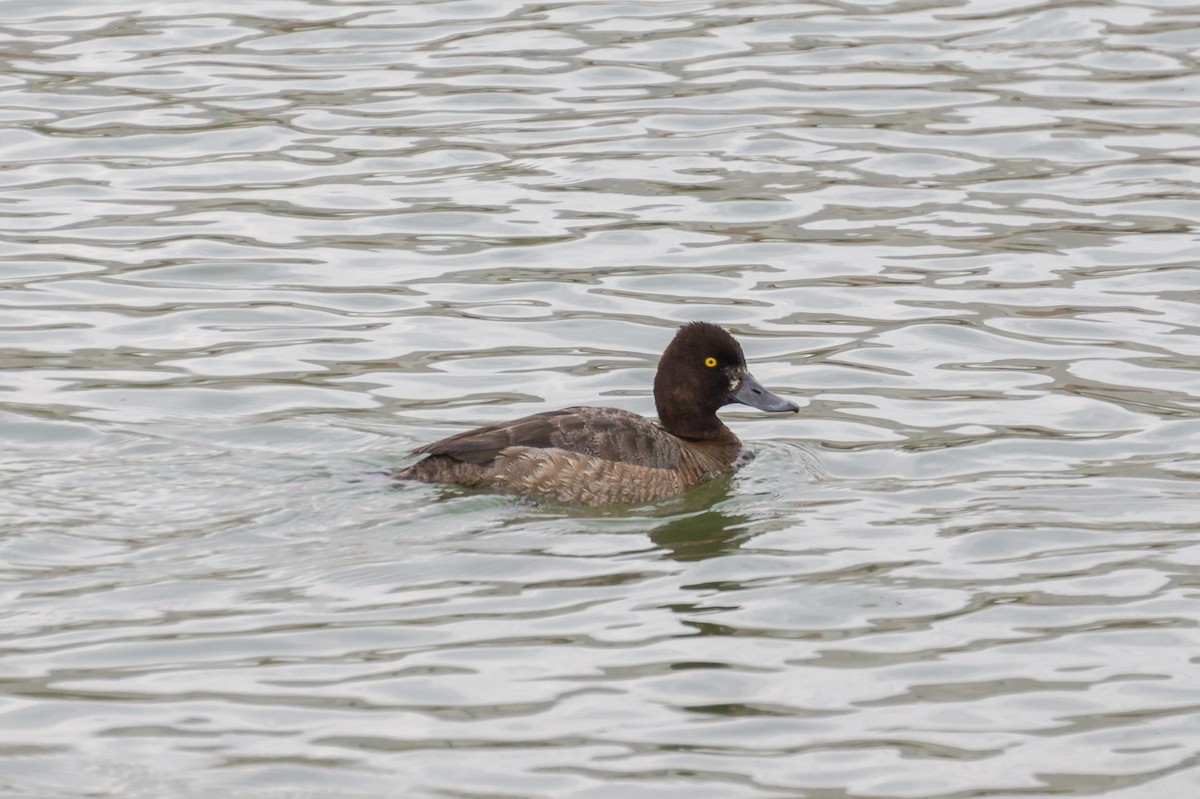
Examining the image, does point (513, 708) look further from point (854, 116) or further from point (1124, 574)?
point (854, 116)

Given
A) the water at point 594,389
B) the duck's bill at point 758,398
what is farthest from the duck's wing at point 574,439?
the duck's bill at point 758,398

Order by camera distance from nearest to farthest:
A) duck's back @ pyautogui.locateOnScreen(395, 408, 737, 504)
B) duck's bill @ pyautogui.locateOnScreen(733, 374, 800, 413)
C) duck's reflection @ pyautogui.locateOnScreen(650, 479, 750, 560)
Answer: duck's reflection @ pyautogui.locateOnScreen(650, 479, 750, 560) < duck's back @ pyautogui.locateOnScreen(395, 408, 737, 504) < duck's bill @ pyautogui.locateOnScreen(733, 374, 800, 413)

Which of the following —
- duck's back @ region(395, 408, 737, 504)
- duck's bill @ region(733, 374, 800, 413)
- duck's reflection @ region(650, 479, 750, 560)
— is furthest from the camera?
duck's bill @ region(733, 374, 800, 413)

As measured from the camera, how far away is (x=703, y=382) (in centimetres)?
1134

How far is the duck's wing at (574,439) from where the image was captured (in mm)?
10352

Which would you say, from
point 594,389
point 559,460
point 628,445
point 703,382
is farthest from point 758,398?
point 559,460

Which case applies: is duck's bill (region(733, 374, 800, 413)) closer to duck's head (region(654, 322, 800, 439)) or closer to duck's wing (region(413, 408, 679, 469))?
duck's head (region(654, 322, 800, 439))

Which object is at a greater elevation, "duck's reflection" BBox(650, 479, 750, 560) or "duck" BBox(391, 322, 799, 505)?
"duck" BBox(391, 322, 799, 505)

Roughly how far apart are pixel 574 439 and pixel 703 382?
3.81 feet

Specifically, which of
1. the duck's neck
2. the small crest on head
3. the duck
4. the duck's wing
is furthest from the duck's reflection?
the small crest on head

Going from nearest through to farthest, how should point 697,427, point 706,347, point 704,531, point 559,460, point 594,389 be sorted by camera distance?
point 704,531 → point 559,460 → point 706,347 → point 697,427 → point 594,389

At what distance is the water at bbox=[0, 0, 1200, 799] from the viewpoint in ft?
24.6

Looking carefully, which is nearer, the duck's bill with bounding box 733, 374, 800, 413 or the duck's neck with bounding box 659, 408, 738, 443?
the duck's bill with bounding box 733, 374, 800, 413

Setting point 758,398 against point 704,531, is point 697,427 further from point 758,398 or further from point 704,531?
point 704,531
